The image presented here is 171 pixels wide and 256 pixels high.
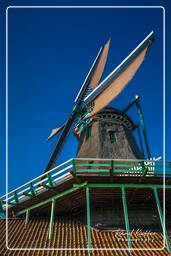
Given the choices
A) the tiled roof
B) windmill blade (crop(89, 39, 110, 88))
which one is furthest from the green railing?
windmill blade (crop(89, 39, 110, 88))

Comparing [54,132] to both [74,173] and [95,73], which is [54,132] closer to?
[95,73]

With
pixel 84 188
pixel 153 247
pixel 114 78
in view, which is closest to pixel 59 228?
pixel 84 188

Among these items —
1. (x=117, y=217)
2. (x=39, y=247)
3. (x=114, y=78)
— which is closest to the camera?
(x=39, y=247)

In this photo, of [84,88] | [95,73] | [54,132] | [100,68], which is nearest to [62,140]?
[54,132]

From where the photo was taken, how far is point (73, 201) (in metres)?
Answer: 11.7

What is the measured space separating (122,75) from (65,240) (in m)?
9.89

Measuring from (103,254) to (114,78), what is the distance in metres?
10.4

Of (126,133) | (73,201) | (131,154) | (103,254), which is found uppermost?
(126,133)

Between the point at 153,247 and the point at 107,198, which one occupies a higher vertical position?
the point at 107,198

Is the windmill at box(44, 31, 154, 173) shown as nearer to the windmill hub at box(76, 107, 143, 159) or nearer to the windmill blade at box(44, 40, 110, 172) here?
the windmill blade at box(44, 40, 110, 172)

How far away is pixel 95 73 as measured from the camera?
19375 mm

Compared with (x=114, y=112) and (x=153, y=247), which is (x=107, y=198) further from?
(x=114, y=112)

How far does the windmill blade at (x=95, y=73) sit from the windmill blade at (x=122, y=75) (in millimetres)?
3520

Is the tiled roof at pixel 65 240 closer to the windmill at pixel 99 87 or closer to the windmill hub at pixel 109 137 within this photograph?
the windmill hub at pixel 109 137
